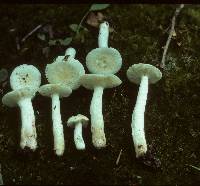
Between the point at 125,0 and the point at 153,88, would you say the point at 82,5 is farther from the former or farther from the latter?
the point at 153,88

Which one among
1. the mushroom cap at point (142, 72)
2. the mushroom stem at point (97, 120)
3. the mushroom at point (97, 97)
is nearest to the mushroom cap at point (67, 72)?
the mushroom at point (97, 97)

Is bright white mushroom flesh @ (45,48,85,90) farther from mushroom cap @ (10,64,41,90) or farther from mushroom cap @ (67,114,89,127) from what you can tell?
mushroom cap @ (67,114,89,127)

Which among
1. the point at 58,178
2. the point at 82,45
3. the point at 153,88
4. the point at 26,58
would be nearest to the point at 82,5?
the point at 82,45

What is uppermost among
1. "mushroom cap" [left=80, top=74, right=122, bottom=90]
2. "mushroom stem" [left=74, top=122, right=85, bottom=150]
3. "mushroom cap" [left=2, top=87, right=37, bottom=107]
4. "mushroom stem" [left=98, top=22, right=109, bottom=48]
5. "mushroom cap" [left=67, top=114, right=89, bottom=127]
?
"mushroom stem" [left=98, top=22, right=109, bottom=48]

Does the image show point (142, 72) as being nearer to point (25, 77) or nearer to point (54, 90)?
point (54, 90)

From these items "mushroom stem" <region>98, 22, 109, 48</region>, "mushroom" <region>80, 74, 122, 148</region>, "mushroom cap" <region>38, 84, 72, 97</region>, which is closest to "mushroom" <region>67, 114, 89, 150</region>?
"mushroom" <region>80, 74, 122, 148</region>

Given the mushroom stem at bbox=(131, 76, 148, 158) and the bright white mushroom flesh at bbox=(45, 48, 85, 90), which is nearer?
the mushroom stem at bbox=(131, 76, 148, 158)

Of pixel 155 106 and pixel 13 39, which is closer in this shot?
pixel 155 106
